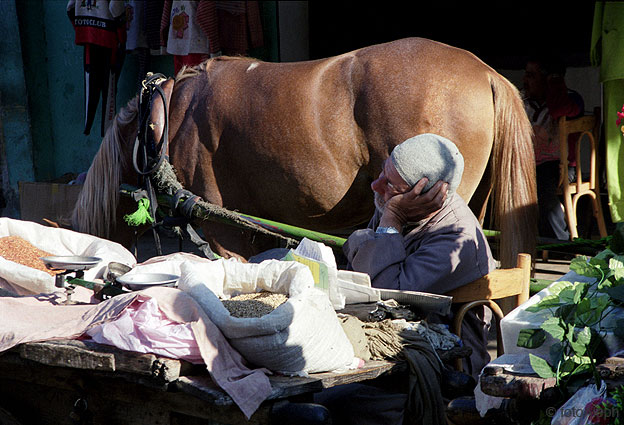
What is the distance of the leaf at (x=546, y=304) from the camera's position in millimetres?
1408

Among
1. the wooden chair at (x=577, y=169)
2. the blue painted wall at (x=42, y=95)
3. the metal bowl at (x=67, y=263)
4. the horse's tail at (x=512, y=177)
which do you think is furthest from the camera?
the blue painted wall at (x=42, y=95)

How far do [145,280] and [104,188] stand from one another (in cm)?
216

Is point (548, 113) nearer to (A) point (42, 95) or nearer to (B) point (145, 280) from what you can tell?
(B) point (145, 280)

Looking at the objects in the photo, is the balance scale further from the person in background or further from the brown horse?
the person in background

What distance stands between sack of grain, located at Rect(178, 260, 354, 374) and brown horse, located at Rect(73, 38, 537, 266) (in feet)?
6.06

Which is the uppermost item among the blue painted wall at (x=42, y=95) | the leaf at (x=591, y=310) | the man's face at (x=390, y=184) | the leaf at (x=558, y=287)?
the leaf at (x=591, y=310)

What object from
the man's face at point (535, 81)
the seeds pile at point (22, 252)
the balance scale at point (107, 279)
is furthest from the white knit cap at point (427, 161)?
the man's face at point (535, 81)

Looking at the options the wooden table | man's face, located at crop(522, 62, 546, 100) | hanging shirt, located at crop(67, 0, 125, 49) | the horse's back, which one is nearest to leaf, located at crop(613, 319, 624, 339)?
the wooden table

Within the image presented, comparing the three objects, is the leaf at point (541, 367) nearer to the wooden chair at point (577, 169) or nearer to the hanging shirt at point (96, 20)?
the wooden chair at point (577, 169)

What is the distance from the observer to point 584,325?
4.27ft

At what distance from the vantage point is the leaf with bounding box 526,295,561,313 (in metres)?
1.41

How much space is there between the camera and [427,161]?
7.32 feet

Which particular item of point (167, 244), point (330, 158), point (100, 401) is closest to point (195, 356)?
point (100, 401)

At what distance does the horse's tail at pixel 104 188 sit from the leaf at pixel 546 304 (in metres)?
2.87
